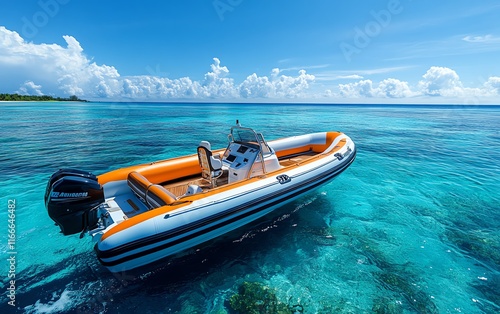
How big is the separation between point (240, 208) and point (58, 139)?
14.1 meters

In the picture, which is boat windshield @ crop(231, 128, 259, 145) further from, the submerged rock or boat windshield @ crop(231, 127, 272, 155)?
the submerged rock

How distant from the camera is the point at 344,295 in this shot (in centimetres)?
336

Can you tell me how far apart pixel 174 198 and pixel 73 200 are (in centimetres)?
126

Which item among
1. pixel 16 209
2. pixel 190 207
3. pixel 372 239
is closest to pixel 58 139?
pixel 16 209

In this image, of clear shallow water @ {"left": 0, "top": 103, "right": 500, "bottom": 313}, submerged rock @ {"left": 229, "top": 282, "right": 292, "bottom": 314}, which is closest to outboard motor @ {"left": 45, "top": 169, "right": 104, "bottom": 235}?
clear shallow water @ {"left": 0, "top": 103, "right": 500, "bottom": 313}

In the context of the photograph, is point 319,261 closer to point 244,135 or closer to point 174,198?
point 174,198

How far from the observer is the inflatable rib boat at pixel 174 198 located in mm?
3090

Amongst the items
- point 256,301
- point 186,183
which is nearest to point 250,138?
point 186,183

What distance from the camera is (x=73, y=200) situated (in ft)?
10.4

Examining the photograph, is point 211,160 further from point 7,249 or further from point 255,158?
point 7,249

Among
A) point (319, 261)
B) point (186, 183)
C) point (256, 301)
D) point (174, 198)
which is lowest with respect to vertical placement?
point (319, 261)

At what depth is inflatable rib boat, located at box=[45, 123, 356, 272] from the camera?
10.1 ft

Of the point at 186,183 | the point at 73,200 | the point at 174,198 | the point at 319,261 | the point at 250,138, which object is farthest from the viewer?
the point at 186,183

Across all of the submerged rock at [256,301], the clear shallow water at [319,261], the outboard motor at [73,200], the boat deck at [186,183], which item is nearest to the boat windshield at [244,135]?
the boat deck at [186,183]
